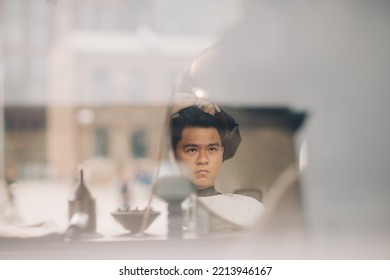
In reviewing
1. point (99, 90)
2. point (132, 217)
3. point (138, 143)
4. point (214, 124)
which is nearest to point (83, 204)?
point (132, 217)

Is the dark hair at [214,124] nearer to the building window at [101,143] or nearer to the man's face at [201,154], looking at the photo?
the man's face at [201,154]

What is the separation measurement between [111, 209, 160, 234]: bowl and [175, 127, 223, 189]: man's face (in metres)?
0.21

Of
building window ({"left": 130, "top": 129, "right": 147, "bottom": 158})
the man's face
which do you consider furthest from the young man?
building window ({"left": 130, "top": 129, "right": 147, "bottom": 158})

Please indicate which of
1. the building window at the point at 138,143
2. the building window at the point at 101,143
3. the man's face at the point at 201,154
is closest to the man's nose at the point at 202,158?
the man's face at the point at 201,154

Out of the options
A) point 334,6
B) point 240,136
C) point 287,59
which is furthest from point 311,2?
point 240,136

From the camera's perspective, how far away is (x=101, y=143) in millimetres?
1620

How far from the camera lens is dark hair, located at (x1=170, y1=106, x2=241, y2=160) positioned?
1.74m

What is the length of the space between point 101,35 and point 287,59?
0.72 meters

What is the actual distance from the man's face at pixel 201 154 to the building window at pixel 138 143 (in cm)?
14

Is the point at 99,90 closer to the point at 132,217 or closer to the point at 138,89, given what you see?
the point at 138,89

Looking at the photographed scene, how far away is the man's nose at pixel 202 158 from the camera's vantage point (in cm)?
176

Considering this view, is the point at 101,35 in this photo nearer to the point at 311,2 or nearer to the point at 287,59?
the point at 287,59

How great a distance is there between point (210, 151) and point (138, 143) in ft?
0.95
